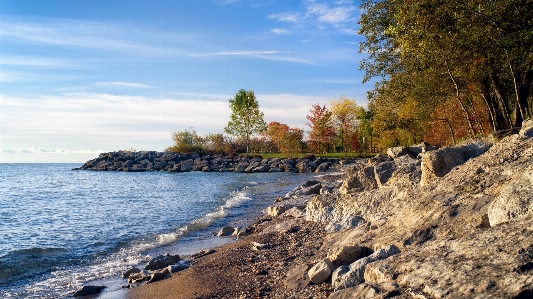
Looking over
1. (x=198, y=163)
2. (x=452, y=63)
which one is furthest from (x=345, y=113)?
(x=452, y=63)

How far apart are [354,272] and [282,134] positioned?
228 feet

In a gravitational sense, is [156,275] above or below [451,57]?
below

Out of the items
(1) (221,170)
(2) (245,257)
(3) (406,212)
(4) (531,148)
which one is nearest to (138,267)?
(2) (245,257)

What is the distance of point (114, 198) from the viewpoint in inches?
1081

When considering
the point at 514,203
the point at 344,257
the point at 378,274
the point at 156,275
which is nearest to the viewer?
the point at 378,274

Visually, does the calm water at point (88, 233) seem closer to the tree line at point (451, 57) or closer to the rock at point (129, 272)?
the rock at point (129, 272)

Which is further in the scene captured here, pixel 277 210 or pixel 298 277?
pixel 277 210

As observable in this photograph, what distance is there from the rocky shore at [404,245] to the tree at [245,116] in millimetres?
70538

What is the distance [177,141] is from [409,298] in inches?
3219

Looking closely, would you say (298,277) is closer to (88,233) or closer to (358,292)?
(358,292)

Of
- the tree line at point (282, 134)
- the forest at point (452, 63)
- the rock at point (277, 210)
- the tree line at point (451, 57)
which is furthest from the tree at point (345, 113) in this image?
the rock at point (277, 210)

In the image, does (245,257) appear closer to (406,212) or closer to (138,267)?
(138,267)

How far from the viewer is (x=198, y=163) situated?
6744 cm

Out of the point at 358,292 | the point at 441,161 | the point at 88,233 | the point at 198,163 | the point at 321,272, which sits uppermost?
the point at 441,161
